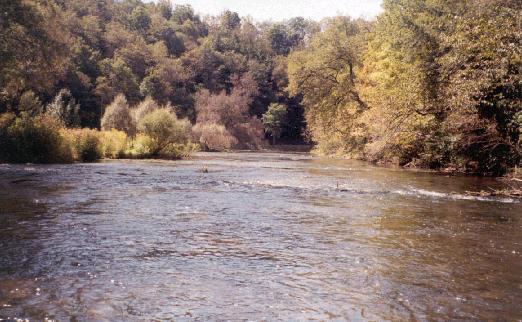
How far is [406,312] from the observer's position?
18.0 feet

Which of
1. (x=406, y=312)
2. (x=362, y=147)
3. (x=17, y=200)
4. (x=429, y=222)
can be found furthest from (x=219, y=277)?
(x=362, y=147)

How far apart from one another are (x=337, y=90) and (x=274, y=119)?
50.7 m

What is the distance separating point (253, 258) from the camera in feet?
25.8

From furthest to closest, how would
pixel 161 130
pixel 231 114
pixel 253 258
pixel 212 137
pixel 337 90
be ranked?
pixel 231 114
pixel 212 137
pixel 337 90
pixel 161 130
pixel 253 258

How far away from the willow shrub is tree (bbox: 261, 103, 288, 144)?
66.9 m

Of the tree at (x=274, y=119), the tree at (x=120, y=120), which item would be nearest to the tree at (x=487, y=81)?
the tree at (x=120, y=120)

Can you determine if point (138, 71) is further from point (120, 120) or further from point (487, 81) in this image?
point (487, 81)

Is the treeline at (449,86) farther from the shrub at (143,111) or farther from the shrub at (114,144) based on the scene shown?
the shrub at (114,144)

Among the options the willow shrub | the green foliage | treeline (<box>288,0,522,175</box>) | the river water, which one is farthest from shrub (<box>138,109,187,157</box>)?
the river water

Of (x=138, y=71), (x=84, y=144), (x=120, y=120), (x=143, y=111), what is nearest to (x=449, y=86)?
(x=84, y=144)

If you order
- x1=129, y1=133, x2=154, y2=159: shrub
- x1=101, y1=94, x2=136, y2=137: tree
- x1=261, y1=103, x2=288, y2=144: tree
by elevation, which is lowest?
x1=129, y1=133, x2=154, y2=159: shrub

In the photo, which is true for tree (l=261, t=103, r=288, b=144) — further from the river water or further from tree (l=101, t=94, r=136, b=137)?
the river water

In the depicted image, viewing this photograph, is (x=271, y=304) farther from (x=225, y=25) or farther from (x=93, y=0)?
(x=225, y=25)

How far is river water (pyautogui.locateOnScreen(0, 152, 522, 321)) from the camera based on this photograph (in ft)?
18.2
